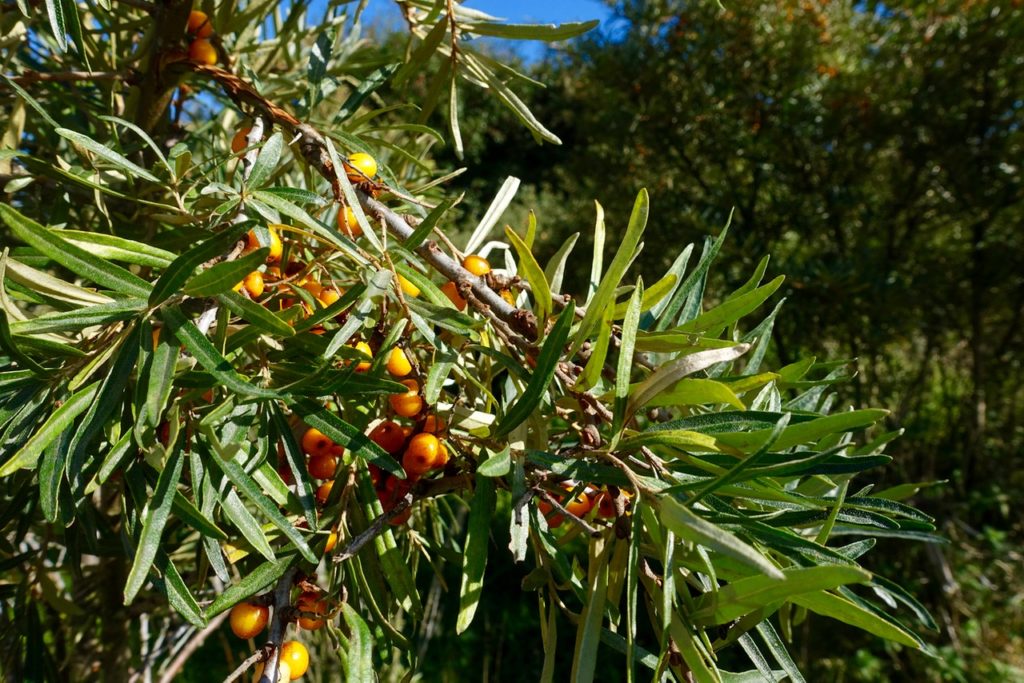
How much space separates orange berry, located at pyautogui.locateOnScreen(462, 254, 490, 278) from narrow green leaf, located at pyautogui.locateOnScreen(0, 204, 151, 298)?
26 cm

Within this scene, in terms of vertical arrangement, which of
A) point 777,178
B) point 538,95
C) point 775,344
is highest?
point 538,95

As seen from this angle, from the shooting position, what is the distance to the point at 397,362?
0.58 m

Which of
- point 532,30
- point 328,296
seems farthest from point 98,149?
point 532,30

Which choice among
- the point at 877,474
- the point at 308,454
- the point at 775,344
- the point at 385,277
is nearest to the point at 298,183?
the point at 308,454

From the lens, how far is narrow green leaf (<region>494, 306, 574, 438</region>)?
0.47m

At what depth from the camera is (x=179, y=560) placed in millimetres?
1127

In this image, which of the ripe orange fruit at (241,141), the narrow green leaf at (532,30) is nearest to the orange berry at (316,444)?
the ripe orange fruit at (241,141)

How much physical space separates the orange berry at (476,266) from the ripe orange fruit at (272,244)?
16 centimetres

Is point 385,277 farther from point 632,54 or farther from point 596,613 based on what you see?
point 632,54

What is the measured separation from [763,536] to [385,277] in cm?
30

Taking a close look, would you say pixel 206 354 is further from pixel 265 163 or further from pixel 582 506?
pixel 582 506

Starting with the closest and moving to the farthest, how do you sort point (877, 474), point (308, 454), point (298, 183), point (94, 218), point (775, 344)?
point (308, 454) → point (94, 218) → point (298, 183) → point (775, 344) → point (877, 474)

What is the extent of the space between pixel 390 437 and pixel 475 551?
5.2 inches

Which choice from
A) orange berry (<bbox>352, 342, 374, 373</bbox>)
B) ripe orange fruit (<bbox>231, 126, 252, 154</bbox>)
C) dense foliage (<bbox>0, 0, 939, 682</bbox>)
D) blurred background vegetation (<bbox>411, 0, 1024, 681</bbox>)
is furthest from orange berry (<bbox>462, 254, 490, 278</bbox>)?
blurred background vegetation (<bbox>411, 0, 1024, 681</bbox>)
